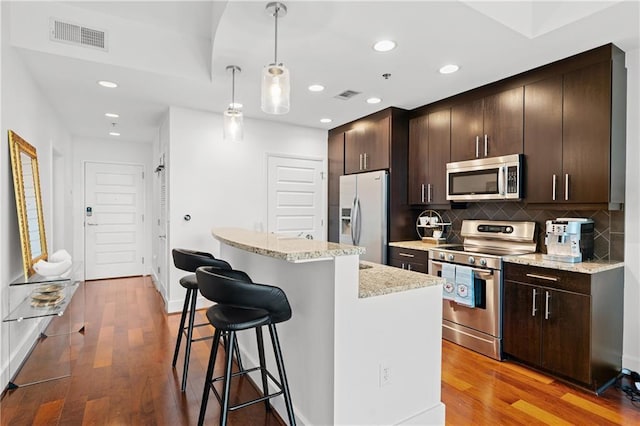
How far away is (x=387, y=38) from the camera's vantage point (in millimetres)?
2471

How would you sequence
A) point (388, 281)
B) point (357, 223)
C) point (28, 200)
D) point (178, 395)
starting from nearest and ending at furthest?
point (388, 281) < point (178, 395) < point (28, 200) < point (357, 223)

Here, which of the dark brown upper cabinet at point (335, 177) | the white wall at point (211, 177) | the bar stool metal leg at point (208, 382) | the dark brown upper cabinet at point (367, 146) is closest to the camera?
the bar stool metal leg at point (208, 382)

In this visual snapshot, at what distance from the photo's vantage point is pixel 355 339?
Answer: 1687 millimetres

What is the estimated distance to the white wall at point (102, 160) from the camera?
5.83 metres

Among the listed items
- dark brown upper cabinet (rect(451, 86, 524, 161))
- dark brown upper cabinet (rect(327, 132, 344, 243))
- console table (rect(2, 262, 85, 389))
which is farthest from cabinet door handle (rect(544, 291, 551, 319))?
console table (rect(2, 262, 85, 389))

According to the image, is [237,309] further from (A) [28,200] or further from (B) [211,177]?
(B) [211,177]

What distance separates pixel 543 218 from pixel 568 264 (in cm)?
85

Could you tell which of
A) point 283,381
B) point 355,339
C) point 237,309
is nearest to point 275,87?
point 237,309

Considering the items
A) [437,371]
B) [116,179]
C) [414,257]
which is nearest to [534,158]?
[414,257]

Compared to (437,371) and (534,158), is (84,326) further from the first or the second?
(534,158)

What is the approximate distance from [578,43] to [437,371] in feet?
8.27

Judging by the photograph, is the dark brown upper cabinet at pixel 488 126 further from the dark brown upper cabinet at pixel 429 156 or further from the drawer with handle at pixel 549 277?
the drawer with handle at pixel 549 277

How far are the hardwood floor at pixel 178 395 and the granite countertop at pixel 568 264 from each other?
84 centimetres

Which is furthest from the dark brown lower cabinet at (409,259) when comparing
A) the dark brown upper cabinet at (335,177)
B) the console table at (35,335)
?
the console table at (35,335)
